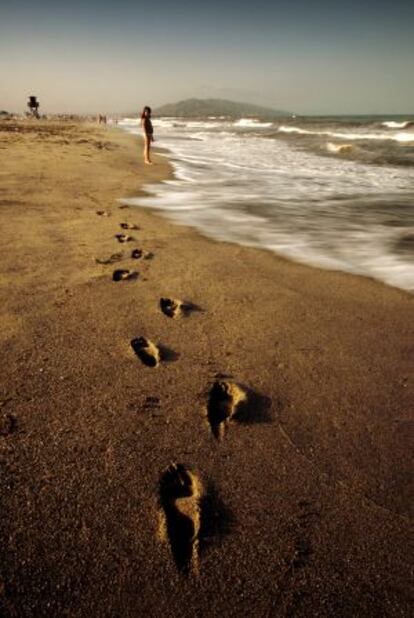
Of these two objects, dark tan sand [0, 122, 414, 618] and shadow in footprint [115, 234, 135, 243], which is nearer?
dark tan sand [0, 122, 414, 618]

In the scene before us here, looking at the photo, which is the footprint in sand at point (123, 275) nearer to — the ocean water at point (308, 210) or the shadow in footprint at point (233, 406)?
the shadow in footprint at point (233, 406)

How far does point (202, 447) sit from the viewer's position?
1.63 meters

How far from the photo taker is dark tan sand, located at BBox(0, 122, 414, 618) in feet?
3.92

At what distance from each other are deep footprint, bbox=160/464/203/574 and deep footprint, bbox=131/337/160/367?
69cm

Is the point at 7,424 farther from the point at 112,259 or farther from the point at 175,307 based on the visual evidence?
the point at 112,259

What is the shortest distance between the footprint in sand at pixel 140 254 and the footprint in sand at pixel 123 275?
35cm

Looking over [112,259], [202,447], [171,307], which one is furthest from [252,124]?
[202,447]

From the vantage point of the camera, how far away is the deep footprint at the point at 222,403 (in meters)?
1.76

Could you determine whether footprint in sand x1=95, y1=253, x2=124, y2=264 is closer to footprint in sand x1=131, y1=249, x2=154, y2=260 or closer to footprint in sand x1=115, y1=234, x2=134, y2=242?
footprint in sand x1=131, y1=249, x2=154, y2=260

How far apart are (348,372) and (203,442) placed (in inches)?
36.0

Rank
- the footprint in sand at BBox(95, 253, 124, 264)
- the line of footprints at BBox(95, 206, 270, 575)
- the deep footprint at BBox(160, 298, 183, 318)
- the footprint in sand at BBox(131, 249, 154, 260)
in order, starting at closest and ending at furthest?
the line of footprints at BBox(95, 206, 270, 575) → the deep footprint at BBox(160, 298, 183, 318) → the footprint in sand at BBox(95, 253, 124, 264) → the footprint in sand at BBox(131, 249, 154, 260)

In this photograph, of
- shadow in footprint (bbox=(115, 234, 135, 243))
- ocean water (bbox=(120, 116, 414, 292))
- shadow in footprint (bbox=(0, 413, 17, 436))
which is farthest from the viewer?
ocean water (bbox=(120, 116, 414, 292))

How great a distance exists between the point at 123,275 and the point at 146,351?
3.33ft

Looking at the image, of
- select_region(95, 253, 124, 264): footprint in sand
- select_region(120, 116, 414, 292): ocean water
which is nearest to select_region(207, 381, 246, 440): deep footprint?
select_region(95, 253, 124, 264): footprint in sand
